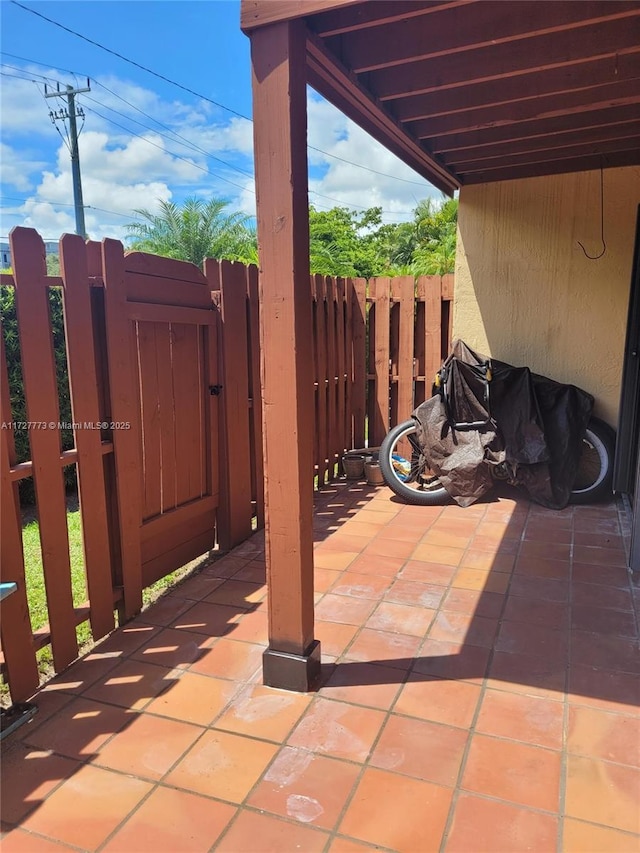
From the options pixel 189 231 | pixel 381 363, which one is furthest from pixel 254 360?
pixel 189 231

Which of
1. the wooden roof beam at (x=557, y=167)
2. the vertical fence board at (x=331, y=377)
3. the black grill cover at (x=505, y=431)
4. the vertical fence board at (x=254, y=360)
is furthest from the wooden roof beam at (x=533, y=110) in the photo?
the black grill cover at (x=505, y=431)

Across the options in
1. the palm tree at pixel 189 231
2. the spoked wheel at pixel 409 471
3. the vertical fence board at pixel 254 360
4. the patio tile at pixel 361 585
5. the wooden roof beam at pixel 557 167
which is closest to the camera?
the patio tile at pixel 361 585

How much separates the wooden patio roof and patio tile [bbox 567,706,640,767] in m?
2.45

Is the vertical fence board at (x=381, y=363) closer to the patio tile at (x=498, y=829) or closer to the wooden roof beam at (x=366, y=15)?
the wooden roof beam at (x=366, y=15)

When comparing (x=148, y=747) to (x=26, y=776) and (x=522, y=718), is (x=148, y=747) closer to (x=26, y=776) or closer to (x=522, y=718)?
(x=26, y=776)

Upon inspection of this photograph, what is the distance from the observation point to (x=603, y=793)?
1649 millimetres

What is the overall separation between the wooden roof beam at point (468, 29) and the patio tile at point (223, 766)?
8.74ft

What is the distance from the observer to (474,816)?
61.8 inches

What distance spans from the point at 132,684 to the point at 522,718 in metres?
1.49

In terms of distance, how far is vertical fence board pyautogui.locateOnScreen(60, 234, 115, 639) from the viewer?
7.48 ft

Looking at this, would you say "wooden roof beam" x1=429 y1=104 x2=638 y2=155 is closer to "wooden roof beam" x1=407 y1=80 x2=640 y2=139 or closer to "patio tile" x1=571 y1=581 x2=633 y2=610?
"wooden roof beam" x1=407 y1=80 x2=640 y2=139

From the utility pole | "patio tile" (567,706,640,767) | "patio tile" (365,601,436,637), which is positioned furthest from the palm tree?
"patio tile" (567,706,640,767)

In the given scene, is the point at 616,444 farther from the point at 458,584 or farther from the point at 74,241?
the point at 74,241

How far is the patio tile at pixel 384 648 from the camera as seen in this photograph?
7.78 ft
